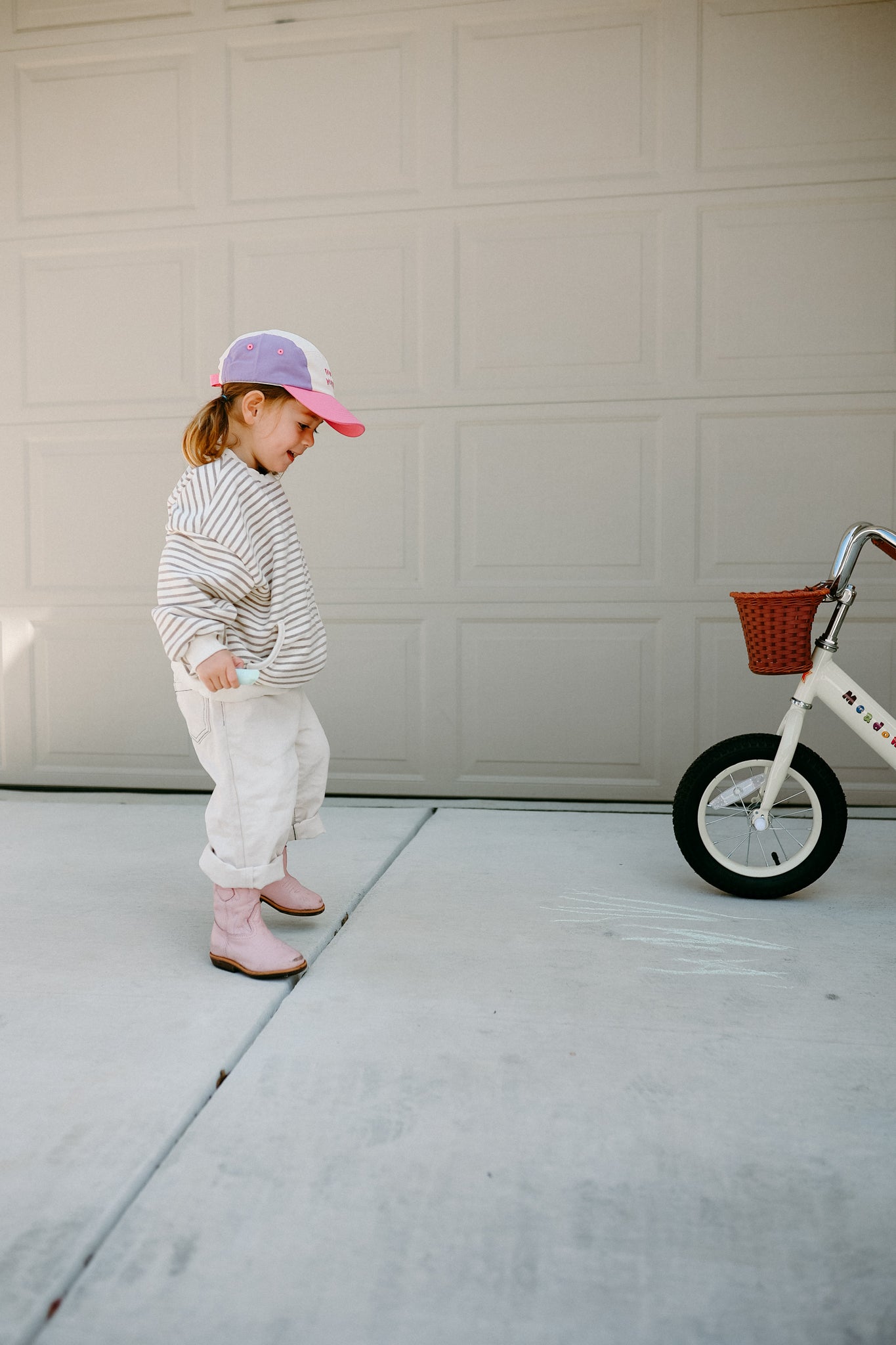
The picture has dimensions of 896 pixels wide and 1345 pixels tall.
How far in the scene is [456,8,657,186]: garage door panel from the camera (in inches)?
148

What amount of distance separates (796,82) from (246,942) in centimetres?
344

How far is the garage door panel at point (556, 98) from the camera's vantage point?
12.3ft

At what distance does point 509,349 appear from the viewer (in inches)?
153

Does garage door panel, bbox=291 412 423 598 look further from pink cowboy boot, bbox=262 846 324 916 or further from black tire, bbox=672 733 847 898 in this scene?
pink cowboy boot, bbox=262 846 324 916

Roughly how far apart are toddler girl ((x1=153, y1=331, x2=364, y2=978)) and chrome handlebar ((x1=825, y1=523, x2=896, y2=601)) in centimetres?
124

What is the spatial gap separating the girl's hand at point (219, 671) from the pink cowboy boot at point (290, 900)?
24.7 inches

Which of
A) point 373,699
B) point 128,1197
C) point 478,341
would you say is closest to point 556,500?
point 478,341

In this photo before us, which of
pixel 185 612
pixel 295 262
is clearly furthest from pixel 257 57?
pixel 185 612

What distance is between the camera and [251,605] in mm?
2174

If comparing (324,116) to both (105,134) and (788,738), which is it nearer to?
(105,134)

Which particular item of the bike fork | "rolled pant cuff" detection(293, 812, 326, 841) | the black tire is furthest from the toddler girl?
the bike fork

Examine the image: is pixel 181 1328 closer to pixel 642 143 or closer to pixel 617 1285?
pixel 617 1285

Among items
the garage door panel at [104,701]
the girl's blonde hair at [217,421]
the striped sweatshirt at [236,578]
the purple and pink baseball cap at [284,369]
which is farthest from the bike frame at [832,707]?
the garage door panel at [104,701]

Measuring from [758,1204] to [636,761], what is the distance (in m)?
2.60
